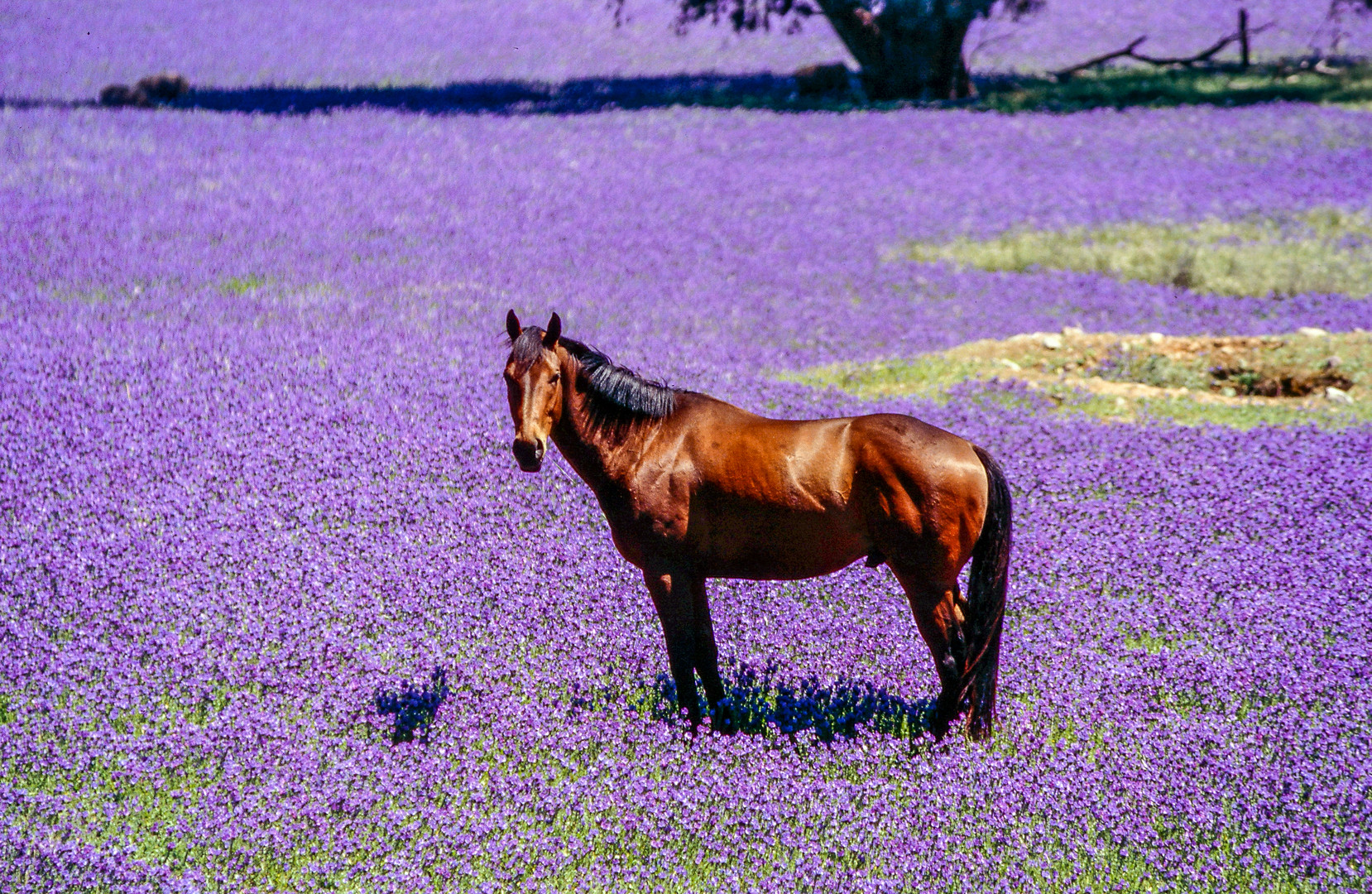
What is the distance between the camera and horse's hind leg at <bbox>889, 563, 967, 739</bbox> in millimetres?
4156

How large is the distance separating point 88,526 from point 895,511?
4.31 meters

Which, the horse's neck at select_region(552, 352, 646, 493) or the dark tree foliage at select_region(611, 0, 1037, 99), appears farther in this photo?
the dark tree foliage at select_region(611, 0, 1037, 99)

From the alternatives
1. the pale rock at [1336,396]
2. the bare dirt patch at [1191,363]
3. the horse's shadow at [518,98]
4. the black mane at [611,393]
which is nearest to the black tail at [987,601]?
Answer: the black mane at [611,393]

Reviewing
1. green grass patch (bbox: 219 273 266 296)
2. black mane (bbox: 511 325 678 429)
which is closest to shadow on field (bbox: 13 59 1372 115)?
green grass patch (bbox: 219 273 266 296)

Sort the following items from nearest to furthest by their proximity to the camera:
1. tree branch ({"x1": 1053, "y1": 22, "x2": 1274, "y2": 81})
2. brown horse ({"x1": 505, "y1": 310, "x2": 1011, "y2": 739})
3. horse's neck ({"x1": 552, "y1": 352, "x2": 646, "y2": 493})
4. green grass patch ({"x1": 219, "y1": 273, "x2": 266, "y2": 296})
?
brown horse ({"x1": 505, "y1": 310, "x2": 1011, "y2": 739}), horse's neck ({"x1": 552, "y1": 352, "x2": 646, "y2": 493}), green grass patch ({"x1": 219, "y1": 273, "x2": 266, "y2": 296}), tree branch ({"x1": 1053, "y1": 22, "x2": 1274, "y2": 81})

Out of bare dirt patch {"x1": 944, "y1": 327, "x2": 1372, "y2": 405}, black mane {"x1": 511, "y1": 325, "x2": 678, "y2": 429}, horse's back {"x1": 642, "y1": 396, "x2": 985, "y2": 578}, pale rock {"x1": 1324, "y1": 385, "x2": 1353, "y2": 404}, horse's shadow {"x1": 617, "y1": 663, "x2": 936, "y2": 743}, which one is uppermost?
black mane {"x1": 511, "y1": 325, "x2": 678, "y2": 429}

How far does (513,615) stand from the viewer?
5.24 metres

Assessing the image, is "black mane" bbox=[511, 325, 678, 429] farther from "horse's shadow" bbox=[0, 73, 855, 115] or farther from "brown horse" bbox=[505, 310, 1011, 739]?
"horse's shadow" bbox=[0, 73, 855, 115]

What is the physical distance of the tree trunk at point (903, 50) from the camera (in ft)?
77.0

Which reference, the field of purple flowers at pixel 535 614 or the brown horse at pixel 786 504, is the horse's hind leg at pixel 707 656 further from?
the field of purple flowers at pixel 535 614

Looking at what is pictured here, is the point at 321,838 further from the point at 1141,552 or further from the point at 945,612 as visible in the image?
the point at 1141,552

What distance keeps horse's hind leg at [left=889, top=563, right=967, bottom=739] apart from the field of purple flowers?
209 mm

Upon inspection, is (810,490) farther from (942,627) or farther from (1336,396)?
(1336,396)

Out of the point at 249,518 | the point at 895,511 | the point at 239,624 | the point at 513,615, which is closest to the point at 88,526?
the point at 249,518
